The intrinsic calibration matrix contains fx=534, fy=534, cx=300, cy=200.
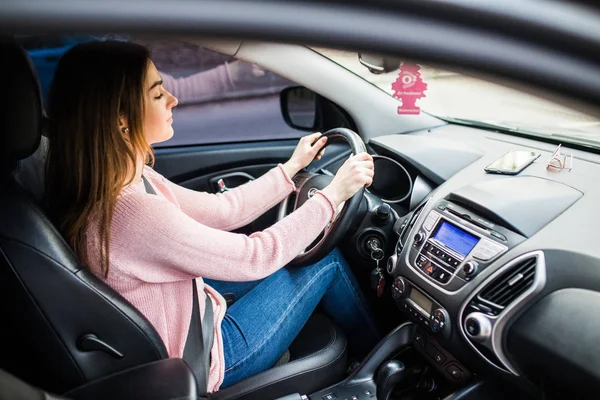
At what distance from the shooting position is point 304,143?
1.60m

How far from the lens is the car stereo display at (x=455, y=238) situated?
129 cm

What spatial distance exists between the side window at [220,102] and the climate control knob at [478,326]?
1259 millimetres

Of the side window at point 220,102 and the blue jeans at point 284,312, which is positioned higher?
the side window at point 220,102

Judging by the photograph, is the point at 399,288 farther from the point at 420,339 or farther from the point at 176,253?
the point at 176,253

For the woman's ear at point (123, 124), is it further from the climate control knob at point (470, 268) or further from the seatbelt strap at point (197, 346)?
the climate control knob at point (470, 268)

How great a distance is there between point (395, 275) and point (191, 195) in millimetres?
624

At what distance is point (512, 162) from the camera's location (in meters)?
1.50

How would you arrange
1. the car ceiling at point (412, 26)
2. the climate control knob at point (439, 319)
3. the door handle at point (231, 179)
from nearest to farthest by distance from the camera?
the car ceiling at point (412, 26) → the climate control knob at point (439, 319) → the door handle at point (231, 179)

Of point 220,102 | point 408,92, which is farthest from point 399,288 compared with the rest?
point 220,102

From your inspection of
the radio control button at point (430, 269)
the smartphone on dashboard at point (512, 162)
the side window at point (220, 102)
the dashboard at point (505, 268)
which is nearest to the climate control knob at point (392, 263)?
the dashboard at point (505, 268)

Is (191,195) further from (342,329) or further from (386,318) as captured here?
(386,318)

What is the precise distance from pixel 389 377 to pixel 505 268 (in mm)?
510

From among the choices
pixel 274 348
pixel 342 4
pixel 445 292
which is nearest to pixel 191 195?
pixel 274 348

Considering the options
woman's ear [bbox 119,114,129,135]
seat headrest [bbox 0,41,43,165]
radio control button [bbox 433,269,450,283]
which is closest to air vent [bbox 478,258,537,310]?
radio control button [bbox 433,269,450,283]
